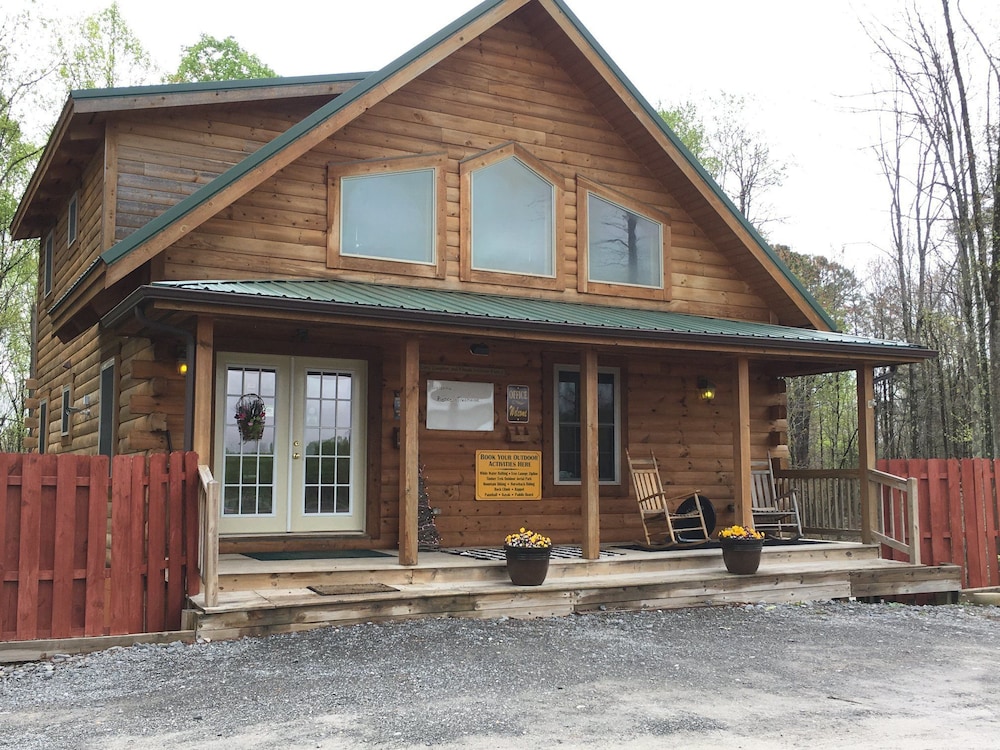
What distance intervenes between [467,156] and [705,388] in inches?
160

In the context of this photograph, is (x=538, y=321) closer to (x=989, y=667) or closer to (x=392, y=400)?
(x=392, y=400)

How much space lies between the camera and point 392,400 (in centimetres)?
995

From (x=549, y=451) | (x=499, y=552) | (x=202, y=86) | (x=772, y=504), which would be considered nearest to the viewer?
(x=499, y=552)

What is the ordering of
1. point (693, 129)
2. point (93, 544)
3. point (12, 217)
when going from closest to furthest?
point (93, 544)
point (12, 217)
point (693, 129)

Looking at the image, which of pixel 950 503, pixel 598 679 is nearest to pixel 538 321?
pixel 598 679

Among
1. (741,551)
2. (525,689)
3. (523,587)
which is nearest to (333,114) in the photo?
(523,587)

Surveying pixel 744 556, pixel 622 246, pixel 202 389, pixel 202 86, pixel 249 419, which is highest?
pixel 202 86

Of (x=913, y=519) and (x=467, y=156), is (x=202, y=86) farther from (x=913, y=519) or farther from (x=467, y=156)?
(x=913, y=519)

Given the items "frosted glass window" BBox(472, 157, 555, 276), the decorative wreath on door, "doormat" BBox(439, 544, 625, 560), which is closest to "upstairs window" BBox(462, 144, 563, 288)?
"frosted glass window" BBox(472, 157, 555, 276)

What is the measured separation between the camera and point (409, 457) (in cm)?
820

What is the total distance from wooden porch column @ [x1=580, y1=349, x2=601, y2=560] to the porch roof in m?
0.43

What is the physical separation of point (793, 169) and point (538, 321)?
21898 mm

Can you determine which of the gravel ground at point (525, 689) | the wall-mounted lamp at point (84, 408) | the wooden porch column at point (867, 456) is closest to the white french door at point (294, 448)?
the gravel ground at point (525, 689)

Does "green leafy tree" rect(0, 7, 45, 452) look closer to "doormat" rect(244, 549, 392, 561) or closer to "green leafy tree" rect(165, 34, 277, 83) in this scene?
"green leafy tree" rect(165, 34, 277, 83)
